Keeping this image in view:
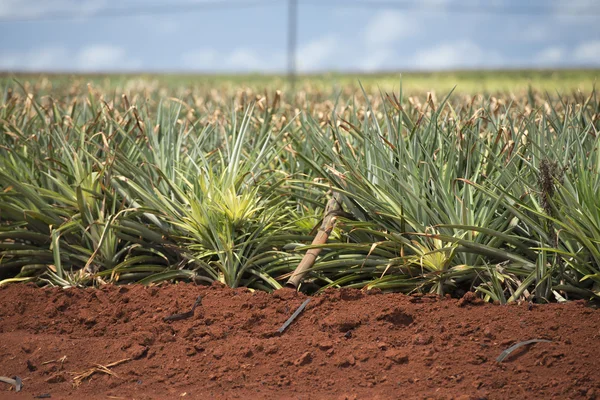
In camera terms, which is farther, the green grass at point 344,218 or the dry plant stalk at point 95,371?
Result: the green grass at point 344,218

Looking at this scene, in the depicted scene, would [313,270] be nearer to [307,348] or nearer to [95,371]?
[307,348]

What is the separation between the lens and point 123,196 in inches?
133

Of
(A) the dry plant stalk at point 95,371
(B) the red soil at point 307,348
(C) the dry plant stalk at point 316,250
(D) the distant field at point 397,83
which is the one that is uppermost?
(D) the distant field at point 397,83

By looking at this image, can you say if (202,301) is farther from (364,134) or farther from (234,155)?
(364,134)

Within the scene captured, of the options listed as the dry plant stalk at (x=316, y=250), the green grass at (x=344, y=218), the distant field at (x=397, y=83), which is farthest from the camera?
the distant field at (x=397, y=83)

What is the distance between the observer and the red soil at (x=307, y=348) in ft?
7.47

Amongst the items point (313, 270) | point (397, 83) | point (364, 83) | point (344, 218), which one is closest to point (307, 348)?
point (313, 270)

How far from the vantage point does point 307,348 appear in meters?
2.48

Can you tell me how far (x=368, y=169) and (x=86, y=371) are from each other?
1.48 meters

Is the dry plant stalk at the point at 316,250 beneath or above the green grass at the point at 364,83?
beneath

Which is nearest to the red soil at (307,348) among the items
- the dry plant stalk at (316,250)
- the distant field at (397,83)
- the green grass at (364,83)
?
the dry plant stalk at (316,250)

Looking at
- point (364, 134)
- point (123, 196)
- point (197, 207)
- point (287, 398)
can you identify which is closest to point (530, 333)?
Answer: point (287, 398)

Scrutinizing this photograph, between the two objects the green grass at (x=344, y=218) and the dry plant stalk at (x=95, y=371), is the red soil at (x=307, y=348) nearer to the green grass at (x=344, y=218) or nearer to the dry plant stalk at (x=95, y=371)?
the dry plant stalk at (x=95, y=371)

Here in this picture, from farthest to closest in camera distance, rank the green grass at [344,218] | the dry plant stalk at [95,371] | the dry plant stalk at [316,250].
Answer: the dry plant stalk at [316,250]
the green grass at [344,218]
the dry plant stalk at [95,371]
